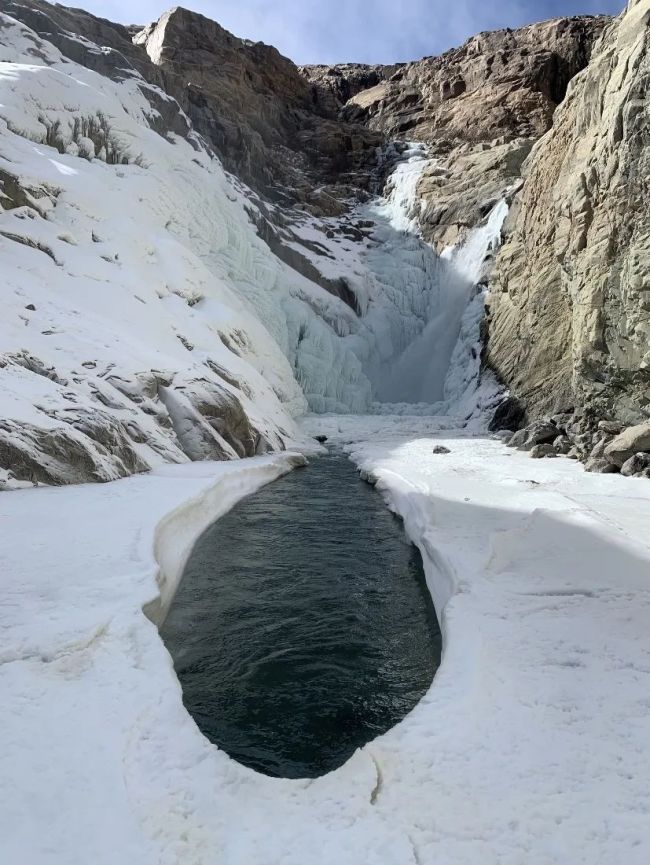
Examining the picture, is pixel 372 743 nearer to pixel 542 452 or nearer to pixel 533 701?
pixel 533 701

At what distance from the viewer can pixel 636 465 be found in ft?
36.7

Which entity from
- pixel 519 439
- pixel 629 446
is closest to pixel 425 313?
pixel 519 439

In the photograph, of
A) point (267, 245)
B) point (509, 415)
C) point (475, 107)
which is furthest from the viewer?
point (475, 107)

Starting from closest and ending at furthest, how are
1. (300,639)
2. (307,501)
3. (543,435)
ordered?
(300,639) → (307,501) → (543,435)

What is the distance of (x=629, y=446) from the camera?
38.5 ft

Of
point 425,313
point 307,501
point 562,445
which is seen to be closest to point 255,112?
point 425,313

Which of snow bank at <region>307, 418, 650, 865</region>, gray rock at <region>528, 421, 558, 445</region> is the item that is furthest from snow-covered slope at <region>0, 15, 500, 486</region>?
gray rock at <region>528, 421, 558, 445</region>

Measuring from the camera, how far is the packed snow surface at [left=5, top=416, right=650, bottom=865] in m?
2.58

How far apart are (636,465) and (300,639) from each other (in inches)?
340

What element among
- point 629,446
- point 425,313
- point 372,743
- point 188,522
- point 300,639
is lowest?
point 300,639

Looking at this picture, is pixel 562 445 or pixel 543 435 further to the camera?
pixel 543 435

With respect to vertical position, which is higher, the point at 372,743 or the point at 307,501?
the point at 307,501

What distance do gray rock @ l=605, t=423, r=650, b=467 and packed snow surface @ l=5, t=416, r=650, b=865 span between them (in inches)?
228

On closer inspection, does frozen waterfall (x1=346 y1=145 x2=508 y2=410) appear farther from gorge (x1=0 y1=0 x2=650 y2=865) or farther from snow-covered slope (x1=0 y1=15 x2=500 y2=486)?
gorge (x1=0 y1=0 x2=650 y2=865)
